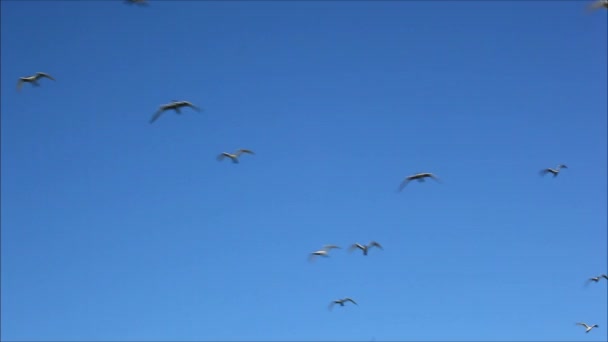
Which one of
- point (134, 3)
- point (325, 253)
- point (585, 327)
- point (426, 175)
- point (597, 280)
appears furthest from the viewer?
point (585, 327)

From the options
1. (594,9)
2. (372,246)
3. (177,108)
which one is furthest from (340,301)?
(594,9)

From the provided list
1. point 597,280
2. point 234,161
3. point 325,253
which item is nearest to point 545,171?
point 597,280

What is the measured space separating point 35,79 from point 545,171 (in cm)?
6255

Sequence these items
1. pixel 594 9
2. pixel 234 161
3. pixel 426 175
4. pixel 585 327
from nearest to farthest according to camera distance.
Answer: pixel 594 9
pixel 426 175
pixel 234 161
pixel 585 327

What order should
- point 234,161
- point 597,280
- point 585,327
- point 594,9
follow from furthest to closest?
point 585,327 < point 597,280 < point 234,161 < point 594,9

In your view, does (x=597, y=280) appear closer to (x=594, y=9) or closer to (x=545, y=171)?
(x=545, y=171)

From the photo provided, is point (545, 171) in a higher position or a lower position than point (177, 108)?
higher

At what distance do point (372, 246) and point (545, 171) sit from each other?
23629 mm

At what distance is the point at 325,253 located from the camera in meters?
116

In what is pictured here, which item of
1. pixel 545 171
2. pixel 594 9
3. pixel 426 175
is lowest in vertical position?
pixel 594 9

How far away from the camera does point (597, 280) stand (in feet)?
432

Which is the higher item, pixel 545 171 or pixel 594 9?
pixel 545 171

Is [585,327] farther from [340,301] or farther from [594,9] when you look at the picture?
[594,9]

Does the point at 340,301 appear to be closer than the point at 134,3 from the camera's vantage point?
No
